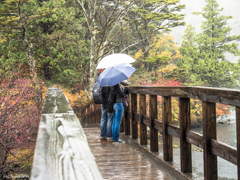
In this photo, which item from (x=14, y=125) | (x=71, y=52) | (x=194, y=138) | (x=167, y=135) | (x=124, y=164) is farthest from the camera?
(x=71, y=52)

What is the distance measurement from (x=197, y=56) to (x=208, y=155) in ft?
93.3

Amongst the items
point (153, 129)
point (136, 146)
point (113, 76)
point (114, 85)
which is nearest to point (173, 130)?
point (153, 129)

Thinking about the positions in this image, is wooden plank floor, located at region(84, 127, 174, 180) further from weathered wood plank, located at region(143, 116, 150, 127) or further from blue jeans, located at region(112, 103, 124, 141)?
weathered wood plank, located at region(143, 116, 150, 127)

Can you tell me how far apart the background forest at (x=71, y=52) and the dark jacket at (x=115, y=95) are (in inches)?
141

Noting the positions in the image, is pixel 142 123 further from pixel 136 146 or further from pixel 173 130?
pixel 173 130

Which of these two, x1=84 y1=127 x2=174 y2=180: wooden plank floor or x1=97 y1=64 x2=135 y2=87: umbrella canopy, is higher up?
x1=97 y1=64 x2=135 y2=87: umbrella canopy

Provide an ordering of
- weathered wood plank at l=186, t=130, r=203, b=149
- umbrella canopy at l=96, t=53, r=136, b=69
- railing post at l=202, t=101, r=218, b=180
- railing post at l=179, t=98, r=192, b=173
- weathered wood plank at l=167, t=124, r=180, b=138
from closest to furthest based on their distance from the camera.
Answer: railing post at l=202, t=101, r=218, b=180 < weathered wood plank at l=186, t=130, r=203, b=149 < railing post at l=179, t=98, r=192, b=173 < weathered wood plank at l=167, t=124, r=180, b=138 < umbrella canopy at l=96, t=53, r=136, b=69

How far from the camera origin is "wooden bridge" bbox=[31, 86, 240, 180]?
36.3 inches

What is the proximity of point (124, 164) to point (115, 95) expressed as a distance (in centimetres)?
149

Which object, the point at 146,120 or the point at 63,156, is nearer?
the point at 63,156

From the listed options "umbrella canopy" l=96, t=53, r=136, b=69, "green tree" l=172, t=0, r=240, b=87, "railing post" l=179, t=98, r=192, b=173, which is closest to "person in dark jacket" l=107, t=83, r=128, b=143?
"umbrella canopy" l=96, t=53, r=136, b=69

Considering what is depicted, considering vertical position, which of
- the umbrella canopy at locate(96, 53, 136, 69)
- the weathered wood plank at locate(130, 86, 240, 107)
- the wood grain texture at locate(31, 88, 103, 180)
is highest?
the umbrella canopy at locate(96, 53, 136, 69)

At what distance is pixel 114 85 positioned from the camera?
14.4 ft

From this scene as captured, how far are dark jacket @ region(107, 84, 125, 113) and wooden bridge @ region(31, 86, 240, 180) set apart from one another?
0.82 feet
